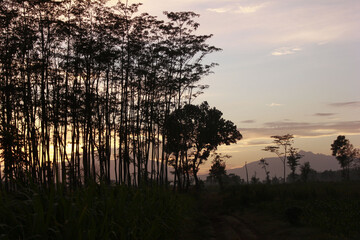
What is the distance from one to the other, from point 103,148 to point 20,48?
36.7ft

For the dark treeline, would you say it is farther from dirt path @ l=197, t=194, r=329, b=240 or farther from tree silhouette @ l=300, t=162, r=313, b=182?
tree silhouette @ l=300, t=162, r=313, b=182

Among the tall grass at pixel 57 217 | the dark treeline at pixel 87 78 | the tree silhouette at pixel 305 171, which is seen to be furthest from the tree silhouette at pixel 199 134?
the tall grass at pixel 57 217

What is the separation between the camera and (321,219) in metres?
13.5

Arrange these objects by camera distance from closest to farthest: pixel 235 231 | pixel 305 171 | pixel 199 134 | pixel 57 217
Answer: pixel 57 217 → pixel 235 231 → pixel 199 134 → pixel 305 171

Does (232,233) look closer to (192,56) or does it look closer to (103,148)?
(103,148)

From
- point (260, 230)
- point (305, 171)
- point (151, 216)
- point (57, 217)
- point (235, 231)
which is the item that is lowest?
point (305, 171)

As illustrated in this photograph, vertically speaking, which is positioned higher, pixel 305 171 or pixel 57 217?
pixel 57 217

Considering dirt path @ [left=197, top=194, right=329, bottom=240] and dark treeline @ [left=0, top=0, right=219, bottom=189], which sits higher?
dark treeline @ [left=0, top=0, right=219, bottom=189]

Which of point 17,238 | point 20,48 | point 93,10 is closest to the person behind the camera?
point 17,238

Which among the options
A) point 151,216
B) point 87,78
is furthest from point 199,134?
point 151,216

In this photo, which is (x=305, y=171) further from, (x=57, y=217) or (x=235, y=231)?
(x=57, y=217)

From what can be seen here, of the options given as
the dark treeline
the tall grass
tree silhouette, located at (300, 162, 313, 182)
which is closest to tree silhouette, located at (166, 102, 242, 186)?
the dark treeline

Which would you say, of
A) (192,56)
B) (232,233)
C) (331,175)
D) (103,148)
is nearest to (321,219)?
(232,233)

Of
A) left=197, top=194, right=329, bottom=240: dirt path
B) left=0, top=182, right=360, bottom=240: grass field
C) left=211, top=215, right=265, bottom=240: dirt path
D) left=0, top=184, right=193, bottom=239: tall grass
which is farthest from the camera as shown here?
left=211, top=215, right=265, bottom=240: dirt path
